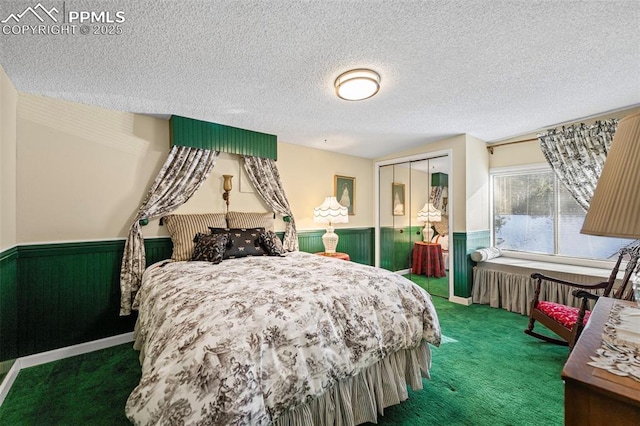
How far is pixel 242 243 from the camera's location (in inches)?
114

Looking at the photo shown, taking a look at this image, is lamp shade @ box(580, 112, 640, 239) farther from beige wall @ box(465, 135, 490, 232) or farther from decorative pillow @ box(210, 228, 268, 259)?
beige wall @ box(465, 135, 490, 232)

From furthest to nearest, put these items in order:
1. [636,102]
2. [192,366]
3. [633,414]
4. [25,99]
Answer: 1. [636,102]
2. [25,99]
3. [192,366]
4. [633,414]

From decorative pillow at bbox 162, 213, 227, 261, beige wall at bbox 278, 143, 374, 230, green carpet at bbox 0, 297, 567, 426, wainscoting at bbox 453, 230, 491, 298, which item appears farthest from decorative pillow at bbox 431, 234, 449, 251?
decorative pillow at bbox 162, 213, 227, 261

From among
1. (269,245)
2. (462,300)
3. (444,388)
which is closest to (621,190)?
(444,388)

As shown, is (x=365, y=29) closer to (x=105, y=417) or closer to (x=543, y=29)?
(x=543, y=29)

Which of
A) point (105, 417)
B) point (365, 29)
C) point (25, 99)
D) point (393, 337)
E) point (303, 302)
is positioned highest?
point (365, 29)

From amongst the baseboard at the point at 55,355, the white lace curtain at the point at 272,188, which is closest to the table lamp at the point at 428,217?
the white lace curtain at the point at 272,188

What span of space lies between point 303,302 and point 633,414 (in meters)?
1.22

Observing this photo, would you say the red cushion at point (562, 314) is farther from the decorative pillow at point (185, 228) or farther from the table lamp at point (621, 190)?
the decorative pillow at point (185, 228)

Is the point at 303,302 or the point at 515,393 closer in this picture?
the point at 303,302

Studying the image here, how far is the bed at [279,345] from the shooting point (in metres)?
1.09

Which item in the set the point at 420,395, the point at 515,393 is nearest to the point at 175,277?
the point at 420,395

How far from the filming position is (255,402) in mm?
1145

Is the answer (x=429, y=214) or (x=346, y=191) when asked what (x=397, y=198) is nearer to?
(x=429, y=214)
